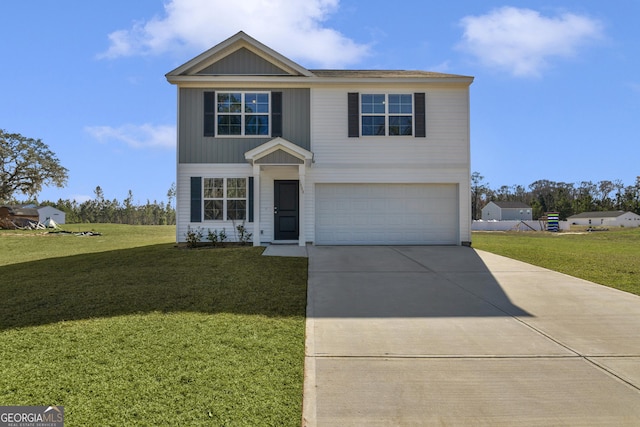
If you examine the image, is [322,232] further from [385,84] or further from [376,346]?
[376,346]

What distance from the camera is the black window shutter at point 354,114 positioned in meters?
12.3

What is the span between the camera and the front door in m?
12.4

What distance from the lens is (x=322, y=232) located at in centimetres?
1241

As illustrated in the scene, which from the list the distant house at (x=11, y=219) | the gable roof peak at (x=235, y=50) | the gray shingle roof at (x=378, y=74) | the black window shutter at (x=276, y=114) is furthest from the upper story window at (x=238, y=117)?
the distant house at (x=11, y=219)

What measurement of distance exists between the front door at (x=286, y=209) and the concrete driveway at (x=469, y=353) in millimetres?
5421

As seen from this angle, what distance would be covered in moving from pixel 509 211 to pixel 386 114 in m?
57.3

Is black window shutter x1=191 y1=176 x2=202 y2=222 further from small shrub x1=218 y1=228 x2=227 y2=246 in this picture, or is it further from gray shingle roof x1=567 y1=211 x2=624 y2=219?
gray shingle roof x1=567 y1=211 x2=624 y2=219

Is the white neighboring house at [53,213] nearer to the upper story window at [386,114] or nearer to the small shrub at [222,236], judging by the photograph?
the small shrub at [222,236]

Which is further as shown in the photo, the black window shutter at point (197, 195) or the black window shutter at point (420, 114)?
the black window shutter at point (420, 114)

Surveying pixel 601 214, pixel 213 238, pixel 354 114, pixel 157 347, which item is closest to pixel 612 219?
pixel 601 214

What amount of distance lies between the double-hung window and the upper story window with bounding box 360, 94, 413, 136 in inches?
182

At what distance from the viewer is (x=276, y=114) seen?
12.3 metres

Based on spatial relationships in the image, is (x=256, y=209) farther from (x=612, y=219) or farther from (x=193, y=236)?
(x=612, y=219)

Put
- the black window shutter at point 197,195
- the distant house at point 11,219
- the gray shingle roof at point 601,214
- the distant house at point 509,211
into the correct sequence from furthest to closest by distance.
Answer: the distant house at point 509,211 → the gray shingle roof at point 601,214 → the distant house at point 11,219 → the black window shutter at point 197,195
